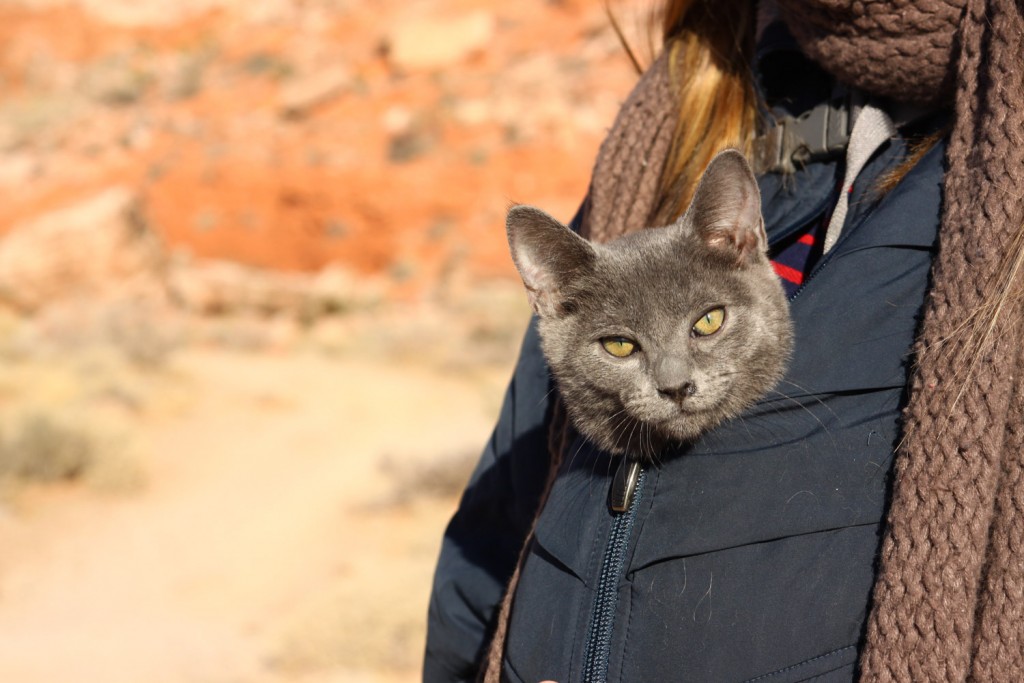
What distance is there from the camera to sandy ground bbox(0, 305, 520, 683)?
595 centimetres

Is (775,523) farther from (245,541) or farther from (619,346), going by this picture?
(245,541)

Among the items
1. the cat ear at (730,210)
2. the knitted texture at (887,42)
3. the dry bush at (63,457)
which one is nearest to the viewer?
the knitted texture at (887,42)

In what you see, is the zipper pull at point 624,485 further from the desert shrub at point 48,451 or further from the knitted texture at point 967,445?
the desert shrub at point 48,451

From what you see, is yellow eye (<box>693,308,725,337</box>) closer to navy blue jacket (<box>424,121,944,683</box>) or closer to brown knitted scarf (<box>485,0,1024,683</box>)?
navy blue jacket (<box>424,121,944,683</box>)

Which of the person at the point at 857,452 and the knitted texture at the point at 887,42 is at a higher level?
the knitted texture at the point at 887,42

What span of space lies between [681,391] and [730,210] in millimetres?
395

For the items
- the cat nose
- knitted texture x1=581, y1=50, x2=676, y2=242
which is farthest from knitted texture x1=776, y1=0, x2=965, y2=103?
the cat nose

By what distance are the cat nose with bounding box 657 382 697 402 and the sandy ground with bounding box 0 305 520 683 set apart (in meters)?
4.63

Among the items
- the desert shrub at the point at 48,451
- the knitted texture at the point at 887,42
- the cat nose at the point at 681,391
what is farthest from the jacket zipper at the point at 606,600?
the desert shrub at the point at 48,451

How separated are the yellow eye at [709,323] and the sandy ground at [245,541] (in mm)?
4588

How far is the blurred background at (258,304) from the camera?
6617 millimetres

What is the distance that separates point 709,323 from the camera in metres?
1.96

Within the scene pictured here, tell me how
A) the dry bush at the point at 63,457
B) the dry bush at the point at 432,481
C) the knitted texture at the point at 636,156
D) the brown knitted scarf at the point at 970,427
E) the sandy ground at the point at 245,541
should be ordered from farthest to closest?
the dry bush at the point at 63,457
the dry bush at the point at 432,481
the sandy ground at the point at 245,541
the knitted texture at the point at 636,156
the brown knitted scarf at the point at 970,427

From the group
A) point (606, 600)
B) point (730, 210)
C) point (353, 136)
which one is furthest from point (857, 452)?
point (353, 136)
